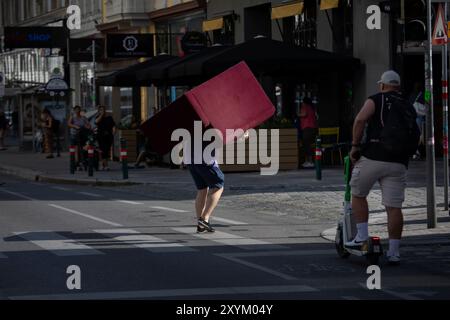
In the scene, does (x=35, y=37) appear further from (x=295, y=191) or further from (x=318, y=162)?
(x=295, y=191)

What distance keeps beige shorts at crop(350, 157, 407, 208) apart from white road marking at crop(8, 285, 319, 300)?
1.92m

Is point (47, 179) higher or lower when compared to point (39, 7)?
lower

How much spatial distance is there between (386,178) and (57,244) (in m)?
3.95

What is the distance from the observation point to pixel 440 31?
16109 mm

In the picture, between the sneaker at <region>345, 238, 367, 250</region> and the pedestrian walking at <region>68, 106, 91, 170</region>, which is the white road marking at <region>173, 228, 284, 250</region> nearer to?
the sneaker at <region>345, 238, 367, 250</region>

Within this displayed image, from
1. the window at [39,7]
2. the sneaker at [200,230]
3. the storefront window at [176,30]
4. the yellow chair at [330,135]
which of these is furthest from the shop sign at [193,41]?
the window at [39,7]

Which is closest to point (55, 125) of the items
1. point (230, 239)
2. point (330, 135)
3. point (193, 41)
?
point (193, 41)

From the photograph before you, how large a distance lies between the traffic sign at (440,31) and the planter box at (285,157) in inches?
457

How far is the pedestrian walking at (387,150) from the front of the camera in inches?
466

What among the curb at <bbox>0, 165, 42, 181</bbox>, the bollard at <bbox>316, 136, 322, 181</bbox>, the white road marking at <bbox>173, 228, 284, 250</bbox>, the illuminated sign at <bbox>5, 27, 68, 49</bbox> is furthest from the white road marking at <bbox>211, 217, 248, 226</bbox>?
the illuminated sign at <bbox>5, 27, 68, 49</bbox>

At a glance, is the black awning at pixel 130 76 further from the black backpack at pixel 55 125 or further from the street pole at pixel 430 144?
the street pole at pixel 430 144

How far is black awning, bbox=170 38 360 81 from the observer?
27203 millimetres
